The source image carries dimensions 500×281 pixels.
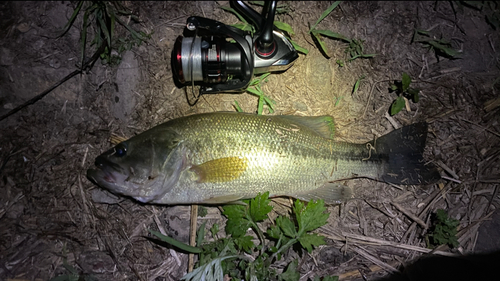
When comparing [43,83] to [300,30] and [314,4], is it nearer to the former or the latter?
[300,30]

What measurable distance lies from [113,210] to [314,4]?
9.95 feet

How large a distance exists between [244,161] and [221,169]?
0.21 metres

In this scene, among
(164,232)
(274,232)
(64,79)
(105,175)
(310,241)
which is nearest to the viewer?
(105,175)

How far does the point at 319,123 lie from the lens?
2.63 m

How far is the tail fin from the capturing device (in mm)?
2549

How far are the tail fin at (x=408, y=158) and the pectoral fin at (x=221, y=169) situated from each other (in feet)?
4.42

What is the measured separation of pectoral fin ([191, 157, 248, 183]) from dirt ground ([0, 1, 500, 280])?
59cm

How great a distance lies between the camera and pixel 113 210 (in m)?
2.68

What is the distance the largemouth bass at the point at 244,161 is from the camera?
2240mm

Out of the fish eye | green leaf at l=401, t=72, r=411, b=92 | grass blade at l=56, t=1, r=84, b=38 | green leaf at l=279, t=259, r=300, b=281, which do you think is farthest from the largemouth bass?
grass blade at l=56, t=1, r=84, b=38

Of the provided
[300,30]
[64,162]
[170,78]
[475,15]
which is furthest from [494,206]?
[64,162]

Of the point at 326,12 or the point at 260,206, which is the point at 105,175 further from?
the point at 326,12

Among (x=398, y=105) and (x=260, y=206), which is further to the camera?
(x=398, y=105)

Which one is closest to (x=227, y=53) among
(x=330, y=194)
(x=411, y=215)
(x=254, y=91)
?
(x=254, y=91)
